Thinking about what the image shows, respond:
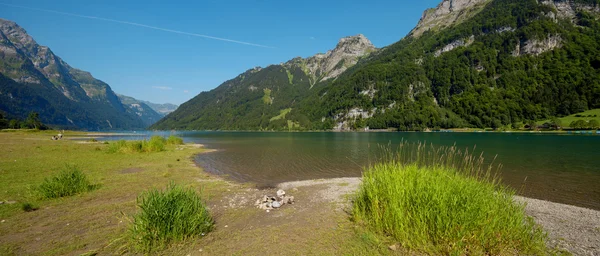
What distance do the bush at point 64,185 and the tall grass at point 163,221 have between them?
29.5 ft

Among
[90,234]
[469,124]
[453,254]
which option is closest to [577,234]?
[453,254]

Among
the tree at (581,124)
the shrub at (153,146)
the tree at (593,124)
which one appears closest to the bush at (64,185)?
the shrub at (153,146)

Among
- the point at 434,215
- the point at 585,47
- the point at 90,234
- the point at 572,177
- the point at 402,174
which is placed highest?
the point at 585,47

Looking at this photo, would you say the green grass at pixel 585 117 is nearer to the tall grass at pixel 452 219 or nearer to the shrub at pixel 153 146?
the tall grass at pixel 452 219

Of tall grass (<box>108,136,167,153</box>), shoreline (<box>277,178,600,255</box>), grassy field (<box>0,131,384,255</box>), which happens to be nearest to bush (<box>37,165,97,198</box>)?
grassy field (<box>0,131,384,255</box>)

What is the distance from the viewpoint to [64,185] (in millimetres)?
13125

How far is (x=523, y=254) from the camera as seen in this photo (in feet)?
22.4

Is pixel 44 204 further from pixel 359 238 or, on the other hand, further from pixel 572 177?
pixel 572 177

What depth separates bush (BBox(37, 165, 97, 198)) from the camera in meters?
12.5

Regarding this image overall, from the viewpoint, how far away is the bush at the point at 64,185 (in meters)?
12.5

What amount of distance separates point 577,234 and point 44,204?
2214 cm

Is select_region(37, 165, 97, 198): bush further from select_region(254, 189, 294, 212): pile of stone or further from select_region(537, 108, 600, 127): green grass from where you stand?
select_region(537, 108, 600, 127): green grass

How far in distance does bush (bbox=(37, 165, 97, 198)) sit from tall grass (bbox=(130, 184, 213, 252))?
900 cm

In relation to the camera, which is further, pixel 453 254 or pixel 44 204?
pixel 44 204
